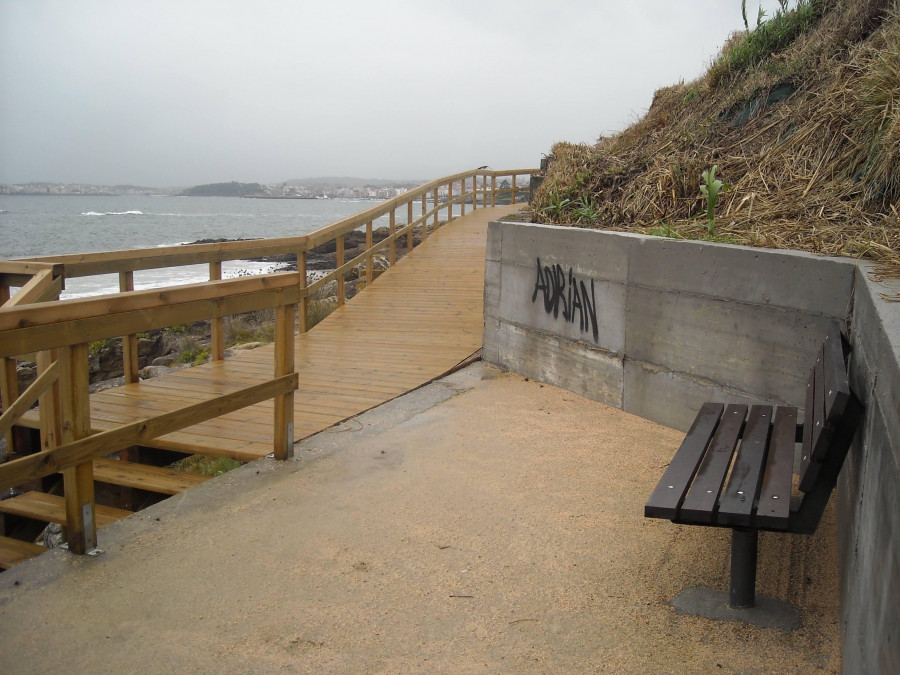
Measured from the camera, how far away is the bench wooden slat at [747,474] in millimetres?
2633

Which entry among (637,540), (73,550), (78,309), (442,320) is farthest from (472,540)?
(442,320)

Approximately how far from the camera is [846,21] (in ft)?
22.8

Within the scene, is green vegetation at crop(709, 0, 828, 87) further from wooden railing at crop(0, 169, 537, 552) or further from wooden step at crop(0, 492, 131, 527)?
wooden step at crop(0, 492, 131, 527)

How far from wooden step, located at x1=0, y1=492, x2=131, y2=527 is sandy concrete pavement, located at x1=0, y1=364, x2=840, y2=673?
0.56 m

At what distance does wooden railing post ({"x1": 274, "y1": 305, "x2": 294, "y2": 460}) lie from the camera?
463 centimetres

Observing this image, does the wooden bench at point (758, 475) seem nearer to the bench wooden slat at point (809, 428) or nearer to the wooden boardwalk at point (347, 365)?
the bench wooden slat at point (809, 428)

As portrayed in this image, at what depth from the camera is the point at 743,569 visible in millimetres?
2852

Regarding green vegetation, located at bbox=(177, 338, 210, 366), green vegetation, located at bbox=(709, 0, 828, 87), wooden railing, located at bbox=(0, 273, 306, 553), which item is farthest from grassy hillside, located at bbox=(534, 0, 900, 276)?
green vegetation, located at bbox=(177, 338, 210, 366)

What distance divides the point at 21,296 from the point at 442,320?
5171 millimetres

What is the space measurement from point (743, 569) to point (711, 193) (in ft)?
11.8

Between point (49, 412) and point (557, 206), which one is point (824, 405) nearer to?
point (49, 412)

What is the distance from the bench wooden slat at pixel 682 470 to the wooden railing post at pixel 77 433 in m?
2.37

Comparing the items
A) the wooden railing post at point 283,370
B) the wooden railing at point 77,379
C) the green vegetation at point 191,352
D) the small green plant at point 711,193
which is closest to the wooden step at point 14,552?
the wooden railing at point 77,379

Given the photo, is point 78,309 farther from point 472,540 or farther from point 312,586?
point 472,540
